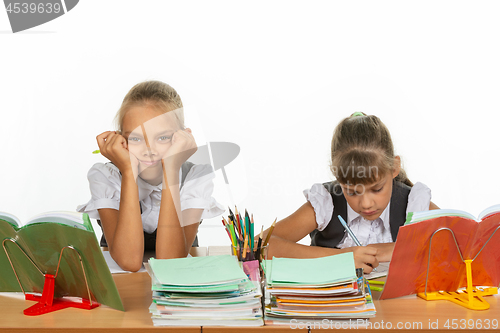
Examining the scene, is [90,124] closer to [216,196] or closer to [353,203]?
[216,196]

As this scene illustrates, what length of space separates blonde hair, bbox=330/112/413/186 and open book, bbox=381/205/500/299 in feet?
1.42

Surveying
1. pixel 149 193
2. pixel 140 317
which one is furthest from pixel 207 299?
pixel 149 193

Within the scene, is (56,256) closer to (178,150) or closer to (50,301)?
(50,301)


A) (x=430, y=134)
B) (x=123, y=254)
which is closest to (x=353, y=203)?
(x=123, y=254)

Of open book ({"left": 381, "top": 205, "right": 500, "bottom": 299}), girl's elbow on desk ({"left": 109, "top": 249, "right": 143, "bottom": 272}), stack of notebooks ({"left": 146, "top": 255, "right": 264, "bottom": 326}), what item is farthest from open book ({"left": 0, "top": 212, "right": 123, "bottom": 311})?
open book ({"left": 381, "top": 205, "right": 500, "bottom": 299})

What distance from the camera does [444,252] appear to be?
35.6 inches

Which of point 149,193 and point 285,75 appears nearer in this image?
point 149,193

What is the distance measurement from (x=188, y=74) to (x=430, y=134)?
1.19m

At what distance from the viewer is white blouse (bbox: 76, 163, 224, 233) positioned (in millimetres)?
1382

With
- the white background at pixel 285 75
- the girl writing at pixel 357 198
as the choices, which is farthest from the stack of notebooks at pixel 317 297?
the white background at pixel 285 75

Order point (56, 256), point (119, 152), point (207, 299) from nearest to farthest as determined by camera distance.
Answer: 1. point (207, 299)
2. point (56, 256)
3. point (119, 152)

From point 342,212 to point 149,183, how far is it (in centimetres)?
63

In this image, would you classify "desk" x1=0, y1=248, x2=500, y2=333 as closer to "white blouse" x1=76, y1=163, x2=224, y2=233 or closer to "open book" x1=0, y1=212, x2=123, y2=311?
"open book" x1=0, y1=212, x2=123, y2=311

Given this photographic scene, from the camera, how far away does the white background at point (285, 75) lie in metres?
2.13
